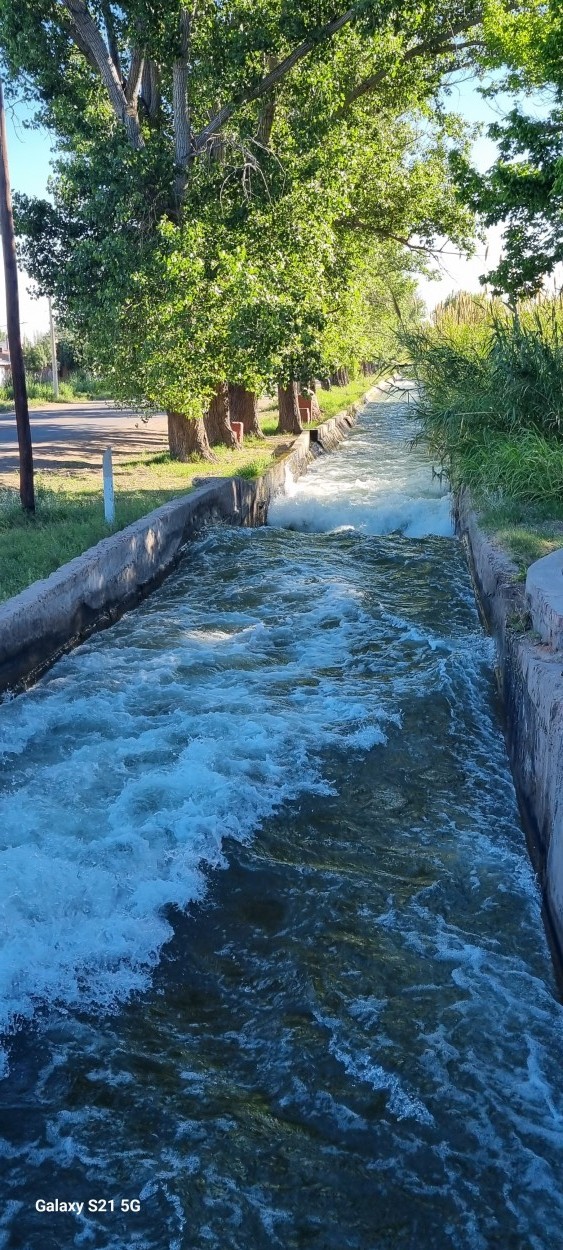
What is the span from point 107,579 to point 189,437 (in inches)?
308

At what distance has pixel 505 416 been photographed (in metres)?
10.4

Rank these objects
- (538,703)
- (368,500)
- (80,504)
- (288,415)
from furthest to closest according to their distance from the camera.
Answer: (288,415), (368,500), (80,504), (538,703)

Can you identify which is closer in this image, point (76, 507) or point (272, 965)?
point (272, 965)

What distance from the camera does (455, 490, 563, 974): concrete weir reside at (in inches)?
159

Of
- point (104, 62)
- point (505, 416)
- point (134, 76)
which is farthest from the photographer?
point (134, 76)

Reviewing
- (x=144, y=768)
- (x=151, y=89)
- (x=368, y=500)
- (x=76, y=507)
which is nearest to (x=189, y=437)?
(x=368, y=500)

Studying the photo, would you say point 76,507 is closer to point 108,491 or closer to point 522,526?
point 108,491

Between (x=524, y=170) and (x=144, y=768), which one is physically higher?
(x=524, y=170)

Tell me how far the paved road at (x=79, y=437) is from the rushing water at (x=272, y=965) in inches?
390

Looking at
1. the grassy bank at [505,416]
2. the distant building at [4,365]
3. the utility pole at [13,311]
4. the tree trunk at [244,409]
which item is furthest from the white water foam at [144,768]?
the distant building at [4,365]

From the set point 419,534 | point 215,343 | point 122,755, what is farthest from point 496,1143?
point 215,343

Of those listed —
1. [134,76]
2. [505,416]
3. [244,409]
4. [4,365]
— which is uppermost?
[134,76]

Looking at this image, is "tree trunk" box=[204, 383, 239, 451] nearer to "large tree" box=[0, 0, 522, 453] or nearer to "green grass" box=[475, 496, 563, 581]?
"large tree" box=[0, 0, 522, 453]

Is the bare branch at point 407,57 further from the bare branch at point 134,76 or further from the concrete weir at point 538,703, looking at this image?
the concrete weir at point 538,703
